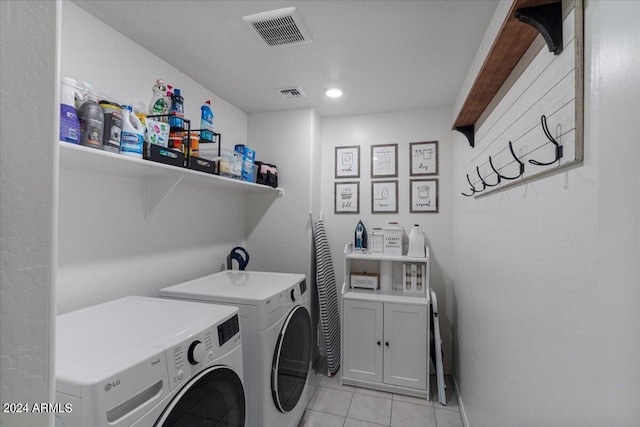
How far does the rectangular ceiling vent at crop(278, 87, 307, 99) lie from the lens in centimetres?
227

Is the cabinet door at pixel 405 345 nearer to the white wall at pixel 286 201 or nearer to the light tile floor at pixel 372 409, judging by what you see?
the light tile floor at pixel 372 409

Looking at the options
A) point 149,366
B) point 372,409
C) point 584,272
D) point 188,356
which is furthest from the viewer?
point 372,409

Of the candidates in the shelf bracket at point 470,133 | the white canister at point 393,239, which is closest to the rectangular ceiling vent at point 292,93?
the shelf bracket at point 470,133

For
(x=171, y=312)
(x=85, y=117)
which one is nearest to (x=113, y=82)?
(x=85, y=117)

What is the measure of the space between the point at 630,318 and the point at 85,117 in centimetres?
165

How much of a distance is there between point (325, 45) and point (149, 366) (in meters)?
1.71

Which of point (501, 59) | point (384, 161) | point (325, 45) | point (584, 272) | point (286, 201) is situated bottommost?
point (584, 272)

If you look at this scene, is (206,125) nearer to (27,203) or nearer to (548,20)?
(27,203)

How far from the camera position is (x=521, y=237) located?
3.60 feet

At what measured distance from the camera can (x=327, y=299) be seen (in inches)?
103

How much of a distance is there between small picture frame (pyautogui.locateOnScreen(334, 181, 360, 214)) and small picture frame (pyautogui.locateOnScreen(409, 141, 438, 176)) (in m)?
0.54

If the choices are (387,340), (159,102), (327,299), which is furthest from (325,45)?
(387,340)

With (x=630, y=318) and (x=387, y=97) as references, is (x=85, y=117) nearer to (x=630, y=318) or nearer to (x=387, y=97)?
(x=630, y=318)

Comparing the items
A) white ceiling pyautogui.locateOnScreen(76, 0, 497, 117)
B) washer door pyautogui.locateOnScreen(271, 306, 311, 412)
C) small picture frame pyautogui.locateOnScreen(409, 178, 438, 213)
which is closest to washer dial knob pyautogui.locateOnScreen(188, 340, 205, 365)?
washer door pyautogui.locateOnScreen(271, 306, 311, 412)
